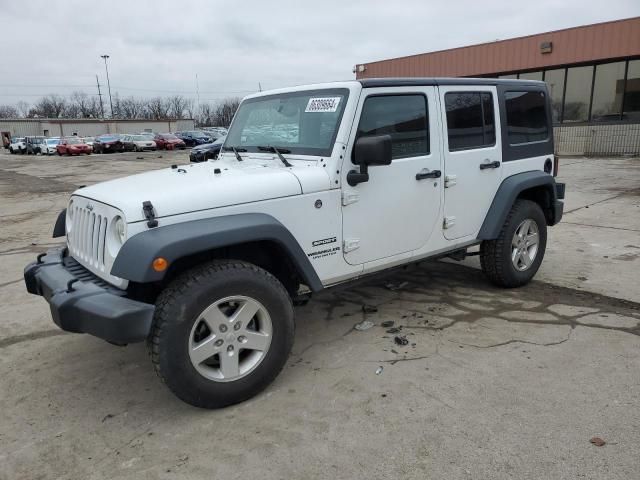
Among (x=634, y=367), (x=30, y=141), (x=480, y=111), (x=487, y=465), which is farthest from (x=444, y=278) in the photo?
(x=30, y=141)

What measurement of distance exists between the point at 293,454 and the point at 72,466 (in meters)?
1.13

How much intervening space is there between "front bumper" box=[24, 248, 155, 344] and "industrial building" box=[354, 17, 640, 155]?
21627mm

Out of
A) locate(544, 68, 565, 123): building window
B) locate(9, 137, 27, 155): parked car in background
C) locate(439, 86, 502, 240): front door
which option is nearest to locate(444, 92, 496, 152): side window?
locate(439, 86, 502, 240): front door

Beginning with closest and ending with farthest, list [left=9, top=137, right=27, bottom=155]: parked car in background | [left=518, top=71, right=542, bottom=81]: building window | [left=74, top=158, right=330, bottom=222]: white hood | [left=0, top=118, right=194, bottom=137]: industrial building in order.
Answer: [left=74, top=158, right=330, bottom=222]: white hood, [left=518, top=71, right=542, bottom=81]: building window, [left=9, top=137, right=27, bottom=155]: parked car in background, [left=0, top=118, right=194, bottom=137]: industrial building

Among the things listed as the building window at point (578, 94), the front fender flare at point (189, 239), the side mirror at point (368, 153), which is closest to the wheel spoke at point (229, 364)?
the front fender flare at point (189, 239)

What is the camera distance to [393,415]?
2828 millimetres

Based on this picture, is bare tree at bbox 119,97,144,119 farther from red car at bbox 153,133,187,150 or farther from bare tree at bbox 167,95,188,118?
red car at bbox 153,133,187,150

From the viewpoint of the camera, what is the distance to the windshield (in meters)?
3.41

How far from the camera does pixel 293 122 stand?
3.70m

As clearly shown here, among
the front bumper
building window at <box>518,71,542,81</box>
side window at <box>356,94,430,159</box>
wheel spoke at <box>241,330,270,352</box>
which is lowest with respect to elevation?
wheel spoke at <box>241,330,270,352</box>

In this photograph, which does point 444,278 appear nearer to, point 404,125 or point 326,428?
point 404,125

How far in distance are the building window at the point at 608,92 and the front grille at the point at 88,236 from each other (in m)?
21.9

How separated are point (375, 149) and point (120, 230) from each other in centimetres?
159

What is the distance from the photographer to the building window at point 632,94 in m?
19.0
